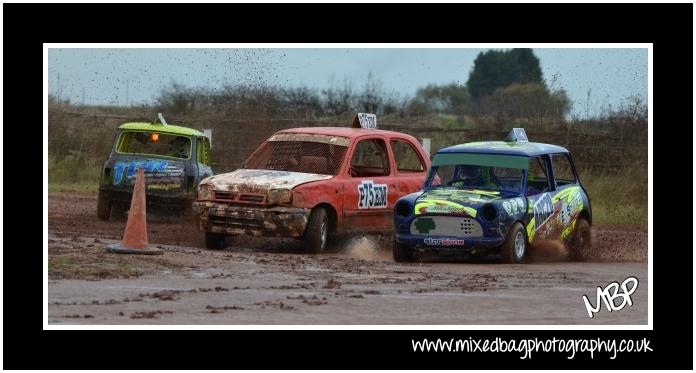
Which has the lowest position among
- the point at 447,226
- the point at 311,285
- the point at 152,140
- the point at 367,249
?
the point at 311,285

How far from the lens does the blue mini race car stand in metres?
15.0

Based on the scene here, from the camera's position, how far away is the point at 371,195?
16828mm

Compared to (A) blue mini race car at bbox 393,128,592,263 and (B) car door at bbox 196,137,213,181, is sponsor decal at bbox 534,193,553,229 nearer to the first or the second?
(A) blue mini race car at bbox 393,128,592,263

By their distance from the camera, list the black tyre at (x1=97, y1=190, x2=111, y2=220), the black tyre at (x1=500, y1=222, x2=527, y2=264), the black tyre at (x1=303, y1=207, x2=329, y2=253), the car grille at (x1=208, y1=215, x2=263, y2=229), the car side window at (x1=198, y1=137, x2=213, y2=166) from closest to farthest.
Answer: the black tyre at (x1=500, y1=222, x2=527, y2=264), the car grille at (x1=208, y1=215, x2=263, y2=229), the black tyre at (x1=303, y1=207, x2=329, y2=253), the black tyre at (x1=97, y1=190, x2=111, y2=220), the car side window at (x1=198, y1=137, x2=213, y2=166)

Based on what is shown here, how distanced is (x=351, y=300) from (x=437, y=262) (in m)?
3.99

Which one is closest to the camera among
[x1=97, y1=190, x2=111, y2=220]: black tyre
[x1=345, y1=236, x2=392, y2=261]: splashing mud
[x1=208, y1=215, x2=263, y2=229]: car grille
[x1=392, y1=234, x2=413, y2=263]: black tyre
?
[x1=392, y1=234, x2=413, y2=263]: black tyre

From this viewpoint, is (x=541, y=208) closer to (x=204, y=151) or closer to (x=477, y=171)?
(x=477, y=171)

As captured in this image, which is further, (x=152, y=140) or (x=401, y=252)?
(x=152, y=140)

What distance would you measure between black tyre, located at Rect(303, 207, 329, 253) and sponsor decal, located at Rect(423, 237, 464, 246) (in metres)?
1.49

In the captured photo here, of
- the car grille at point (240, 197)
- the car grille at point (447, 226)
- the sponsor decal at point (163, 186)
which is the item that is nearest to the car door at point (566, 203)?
the car grille at point (447, 226)

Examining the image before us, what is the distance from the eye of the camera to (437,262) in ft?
51.3

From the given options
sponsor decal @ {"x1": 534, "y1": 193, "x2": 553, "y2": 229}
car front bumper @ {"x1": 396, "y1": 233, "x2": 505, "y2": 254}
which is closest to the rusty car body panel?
car front bumper @ {"x1": 396, "y1": 233, "x2": 505, "y2": 254}

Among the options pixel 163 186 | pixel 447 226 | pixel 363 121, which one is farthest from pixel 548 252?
pixel 163 186

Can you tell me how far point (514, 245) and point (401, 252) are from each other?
1.32m
